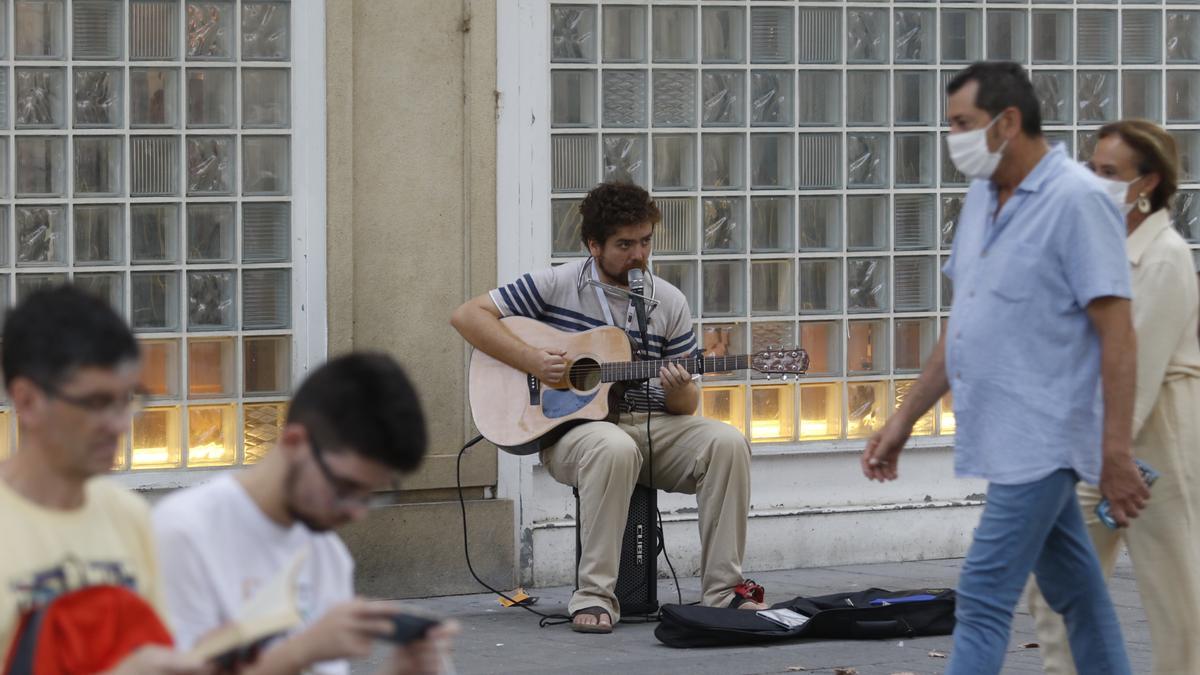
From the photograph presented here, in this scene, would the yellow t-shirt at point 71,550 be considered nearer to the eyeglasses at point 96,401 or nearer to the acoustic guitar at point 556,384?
the eyeglasses at point 96,401

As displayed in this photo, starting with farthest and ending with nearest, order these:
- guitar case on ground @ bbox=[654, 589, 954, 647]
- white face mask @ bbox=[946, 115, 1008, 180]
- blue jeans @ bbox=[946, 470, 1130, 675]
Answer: guitar case on ground @ bbox=[654, 589, 954, 647]
white face mask @ bbox=[946, 115, 1008, 180]
blue jeans @ bbox=[946, 470, 1130, 675]

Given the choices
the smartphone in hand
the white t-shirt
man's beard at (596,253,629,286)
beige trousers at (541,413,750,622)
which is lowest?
beige trousers at (541,413,750,622)

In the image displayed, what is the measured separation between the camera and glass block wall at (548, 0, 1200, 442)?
28.3 ft

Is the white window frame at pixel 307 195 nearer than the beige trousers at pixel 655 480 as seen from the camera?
No

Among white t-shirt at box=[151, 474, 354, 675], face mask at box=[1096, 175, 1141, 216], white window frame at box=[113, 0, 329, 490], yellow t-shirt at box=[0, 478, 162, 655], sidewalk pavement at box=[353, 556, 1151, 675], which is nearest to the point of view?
yellow t-shirt at box=[0, 478, 162, 655]

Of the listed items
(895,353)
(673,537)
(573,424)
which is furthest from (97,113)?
(895,353)

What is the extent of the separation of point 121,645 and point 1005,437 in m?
2.68

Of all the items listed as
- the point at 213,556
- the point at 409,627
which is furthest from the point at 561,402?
the point at 409,627

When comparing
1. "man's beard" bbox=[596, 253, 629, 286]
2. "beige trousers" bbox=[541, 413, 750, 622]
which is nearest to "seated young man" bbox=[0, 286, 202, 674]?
"beige trousers" bbox=[541, 413, 750, 622]

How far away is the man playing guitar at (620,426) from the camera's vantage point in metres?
7.38

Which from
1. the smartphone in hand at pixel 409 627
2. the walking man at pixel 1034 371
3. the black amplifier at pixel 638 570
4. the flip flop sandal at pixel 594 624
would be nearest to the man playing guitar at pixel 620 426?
the flip flop sandal at pixel 594 624

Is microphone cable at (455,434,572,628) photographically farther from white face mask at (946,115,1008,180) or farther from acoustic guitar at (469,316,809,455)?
white face mask at (946,115,1008,180)

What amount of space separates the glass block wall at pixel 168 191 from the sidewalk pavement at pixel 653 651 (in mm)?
1306

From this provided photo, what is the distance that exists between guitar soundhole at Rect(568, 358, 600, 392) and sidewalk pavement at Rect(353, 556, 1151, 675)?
98 cm
